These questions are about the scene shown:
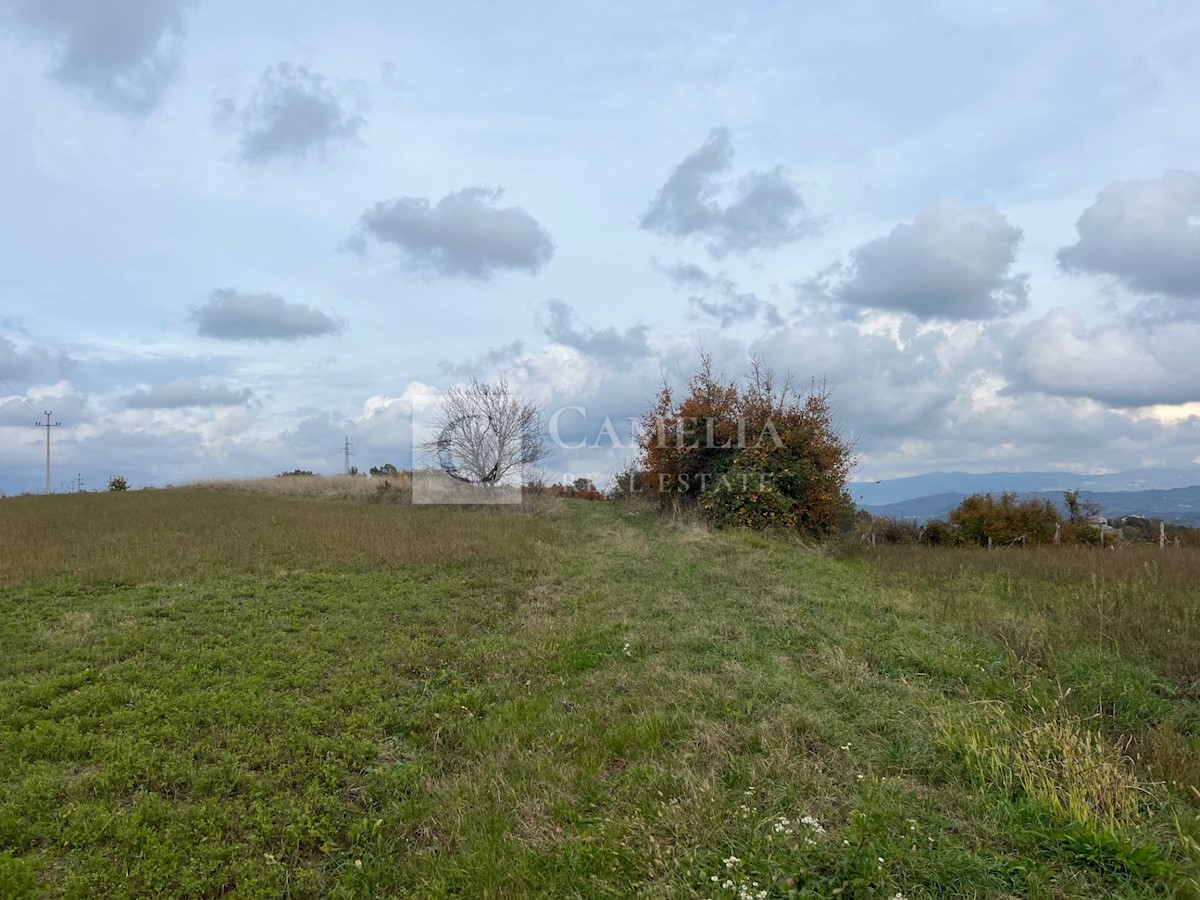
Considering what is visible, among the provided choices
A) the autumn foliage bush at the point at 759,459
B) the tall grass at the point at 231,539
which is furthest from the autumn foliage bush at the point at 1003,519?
the tall grass at the point at 231,539

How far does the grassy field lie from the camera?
293 centimetres

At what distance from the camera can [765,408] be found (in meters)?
17.0

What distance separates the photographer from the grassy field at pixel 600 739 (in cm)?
293

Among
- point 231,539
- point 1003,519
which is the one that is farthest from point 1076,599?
point 1003,519

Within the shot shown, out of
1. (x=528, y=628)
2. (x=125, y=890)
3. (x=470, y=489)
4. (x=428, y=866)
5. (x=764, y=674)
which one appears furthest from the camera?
(x=470, y=489)

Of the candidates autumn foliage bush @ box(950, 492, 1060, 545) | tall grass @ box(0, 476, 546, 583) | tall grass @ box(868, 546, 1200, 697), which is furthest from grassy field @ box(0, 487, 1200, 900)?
autumn foliage bush @ box(950, 492, 1060, 545)

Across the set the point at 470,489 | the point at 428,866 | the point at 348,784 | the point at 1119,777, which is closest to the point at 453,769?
the point at 348,784

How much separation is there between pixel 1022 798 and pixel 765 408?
14342 millimetres

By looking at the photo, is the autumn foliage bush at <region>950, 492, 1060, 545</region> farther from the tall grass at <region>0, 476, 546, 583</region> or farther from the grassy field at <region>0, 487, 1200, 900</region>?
the tall grass at <region>0, 476, 546, 583</region>

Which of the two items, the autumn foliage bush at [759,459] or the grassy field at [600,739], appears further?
the autumn foliage bush at [759,459]

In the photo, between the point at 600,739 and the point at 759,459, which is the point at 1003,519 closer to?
the point at 759,459

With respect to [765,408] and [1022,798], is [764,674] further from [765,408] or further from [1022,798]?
[765,408]

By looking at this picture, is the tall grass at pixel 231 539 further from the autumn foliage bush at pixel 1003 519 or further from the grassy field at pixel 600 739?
the autumn foliage bush at pixel 1003 519

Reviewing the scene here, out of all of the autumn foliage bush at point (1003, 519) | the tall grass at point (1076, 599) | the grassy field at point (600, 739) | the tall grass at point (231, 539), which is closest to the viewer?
the grassy field at point (600, 739)
